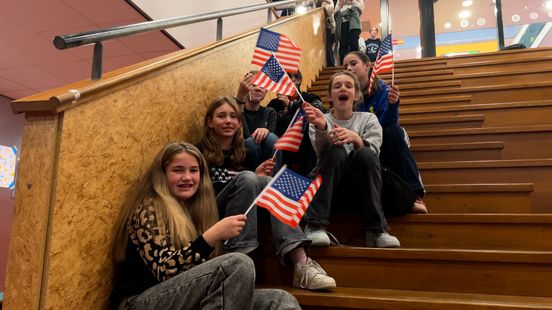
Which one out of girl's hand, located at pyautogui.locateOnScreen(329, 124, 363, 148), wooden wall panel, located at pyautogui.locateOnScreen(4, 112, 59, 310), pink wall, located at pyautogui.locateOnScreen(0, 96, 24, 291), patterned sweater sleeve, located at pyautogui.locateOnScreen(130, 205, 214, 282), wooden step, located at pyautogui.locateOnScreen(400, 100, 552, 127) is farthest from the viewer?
pink wall, located at pyautogui.locateOnScreen(0, 96, 24, 291)

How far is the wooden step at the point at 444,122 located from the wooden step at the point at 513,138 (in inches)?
9.4

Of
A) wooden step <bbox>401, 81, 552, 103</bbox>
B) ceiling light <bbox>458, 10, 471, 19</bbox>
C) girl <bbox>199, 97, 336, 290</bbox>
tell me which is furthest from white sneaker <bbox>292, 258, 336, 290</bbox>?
ceiling light <bbox>458, 10, 471, 19</bbox>

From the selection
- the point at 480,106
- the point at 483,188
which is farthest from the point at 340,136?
the point at 480,106

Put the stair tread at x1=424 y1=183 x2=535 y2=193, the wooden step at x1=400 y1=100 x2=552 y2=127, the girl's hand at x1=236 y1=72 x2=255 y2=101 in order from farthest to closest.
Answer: the wooden step at x1=400 y1=100 x2=552 y2=127 → the girl's hand at x1=236 y1=72 x2=255 y2=101 → the stair tread at x1=424 y1=183 x2=535 y2=193

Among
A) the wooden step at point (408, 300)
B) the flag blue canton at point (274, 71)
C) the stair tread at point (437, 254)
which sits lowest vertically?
the wooden step at point (408, 300)

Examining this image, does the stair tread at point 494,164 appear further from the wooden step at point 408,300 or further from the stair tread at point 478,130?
the wooden step at point 408,300

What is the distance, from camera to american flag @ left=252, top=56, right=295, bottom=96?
84.0 inches

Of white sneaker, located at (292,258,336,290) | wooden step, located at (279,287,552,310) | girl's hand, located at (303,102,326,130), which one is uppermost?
girl's hand, located at (303,102,326,130)

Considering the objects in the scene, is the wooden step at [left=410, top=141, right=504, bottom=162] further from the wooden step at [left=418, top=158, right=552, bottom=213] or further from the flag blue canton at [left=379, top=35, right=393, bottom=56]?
the flag blue canton at [left=379, top=35, right=393, bottom=56]

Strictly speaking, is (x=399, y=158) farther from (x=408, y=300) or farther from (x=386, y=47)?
(x=408, y=300)

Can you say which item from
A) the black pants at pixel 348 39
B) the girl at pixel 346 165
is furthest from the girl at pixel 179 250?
the black pants at pixel 348 39

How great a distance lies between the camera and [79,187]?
4.50 ft

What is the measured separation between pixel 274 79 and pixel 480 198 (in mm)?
1195

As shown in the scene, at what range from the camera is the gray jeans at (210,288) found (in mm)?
1283
